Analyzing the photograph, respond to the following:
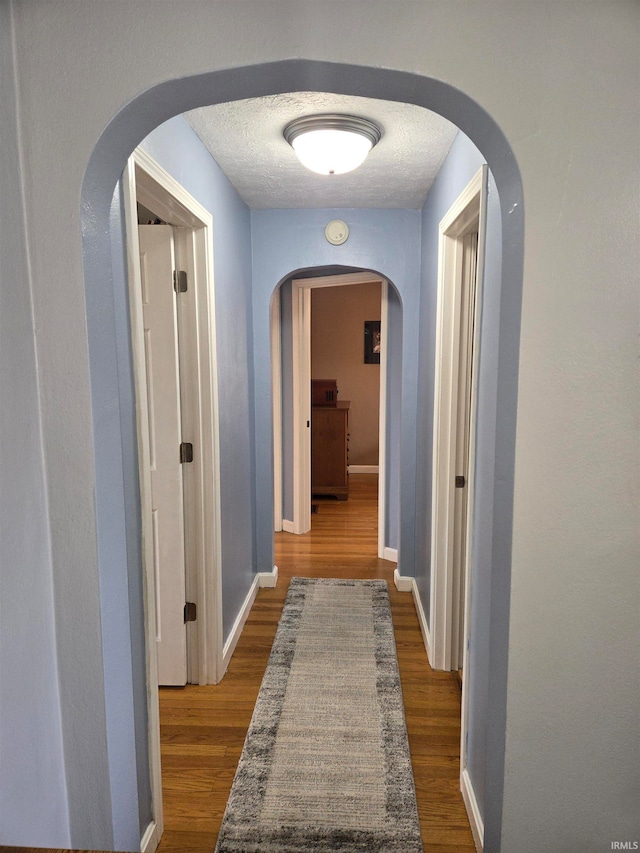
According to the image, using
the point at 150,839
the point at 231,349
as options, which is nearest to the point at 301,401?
the point at 231,349

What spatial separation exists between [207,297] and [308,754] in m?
1.90

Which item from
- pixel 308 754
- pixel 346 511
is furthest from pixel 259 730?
pixel 346 511

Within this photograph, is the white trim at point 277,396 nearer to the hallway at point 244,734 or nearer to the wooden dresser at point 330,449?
the wooden dresser at point 330,449

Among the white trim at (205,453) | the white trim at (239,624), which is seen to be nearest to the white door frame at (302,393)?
the white trim at (239,624)

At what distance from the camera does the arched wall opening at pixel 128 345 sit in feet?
4.17

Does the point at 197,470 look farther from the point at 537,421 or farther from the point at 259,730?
the point at 537,421

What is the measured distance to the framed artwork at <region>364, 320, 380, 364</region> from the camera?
720 cm

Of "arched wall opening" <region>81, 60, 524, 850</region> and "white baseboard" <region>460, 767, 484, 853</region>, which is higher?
"arched wall opening" <region>81, 60, 524, 850</region>

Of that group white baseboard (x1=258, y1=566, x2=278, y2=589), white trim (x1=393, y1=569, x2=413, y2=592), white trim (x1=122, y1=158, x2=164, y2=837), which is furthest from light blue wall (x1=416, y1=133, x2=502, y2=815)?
white baseboard (x1=258, y1=566, x2=278, y2=589)

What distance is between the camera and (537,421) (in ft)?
4.22

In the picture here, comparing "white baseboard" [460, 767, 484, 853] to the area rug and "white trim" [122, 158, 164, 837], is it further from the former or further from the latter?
"white trim" [122, 158, 164, 837]

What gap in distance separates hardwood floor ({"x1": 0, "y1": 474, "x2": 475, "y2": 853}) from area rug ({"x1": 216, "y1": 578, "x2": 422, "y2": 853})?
0.17 ft

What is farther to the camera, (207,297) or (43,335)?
(207,297)

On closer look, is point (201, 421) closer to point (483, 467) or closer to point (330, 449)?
point (483, 467)
